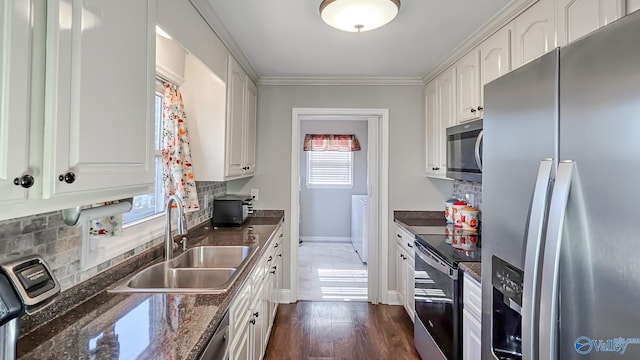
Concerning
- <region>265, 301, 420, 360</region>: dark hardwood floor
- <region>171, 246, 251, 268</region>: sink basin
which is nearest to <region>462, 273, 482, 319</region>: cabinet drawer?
<region>265, 301, 420, 360</region>: dark hardwood floor

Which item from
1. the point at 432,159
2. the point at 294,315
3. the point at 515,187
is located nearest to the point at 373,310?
the point at 294,315

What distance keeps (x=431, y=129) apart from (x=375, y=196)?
0.89m

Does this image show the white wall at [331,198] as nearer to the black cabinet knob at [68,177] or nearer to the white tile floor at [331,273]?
the white tile floor at [331,273]

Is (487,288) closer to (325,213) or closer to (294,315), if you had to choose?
(294,315)

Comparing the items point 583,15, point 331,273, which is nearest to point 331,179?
point 331,273

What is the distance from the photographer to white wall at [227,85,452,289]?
11.0 feet

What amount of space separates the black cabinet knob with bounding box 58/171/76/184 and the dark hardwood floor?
2.11m

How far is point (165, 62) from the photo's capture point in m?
2.01

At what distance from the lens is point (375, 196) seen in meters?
3.42

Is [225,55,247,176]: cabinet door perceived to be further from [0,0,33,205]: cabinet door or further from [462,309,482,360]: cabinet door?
[462,309,482,360]: cabinet door

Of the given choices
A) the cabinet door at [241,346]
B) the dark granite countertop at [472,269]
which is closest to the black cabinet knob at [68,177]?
the cabinet door at [241,346]

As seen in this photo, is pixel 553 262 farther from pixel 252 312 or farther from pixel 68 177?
pixel 252 312

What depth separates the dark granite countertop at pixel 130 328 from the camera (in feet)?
2.90

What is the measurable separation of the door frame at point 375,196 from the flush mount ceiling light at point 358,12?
1559mm
